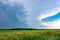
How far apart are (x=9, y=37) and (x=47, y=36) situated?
1.80m

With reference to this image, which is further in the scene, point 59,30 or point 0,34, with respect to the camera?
point 59,30

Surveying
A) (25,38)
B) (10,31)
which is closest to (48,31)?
(25,38)

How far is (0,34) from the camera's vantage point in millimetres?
7574

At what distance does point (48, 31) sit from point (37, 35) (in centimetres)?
65

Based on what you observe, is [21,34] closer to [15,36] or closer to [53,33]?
[15,36]

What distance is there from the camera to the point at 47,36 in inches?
318

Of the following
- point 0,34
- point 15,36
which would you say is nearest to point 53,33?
point 15,36

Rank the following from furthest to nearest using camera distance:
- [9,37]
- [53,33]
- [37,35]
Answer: [53,33]
[37,35]
[9,37]

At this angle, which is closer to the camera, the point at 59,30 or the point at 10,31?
the point at 10,31

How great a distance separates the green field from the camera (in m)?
7.45

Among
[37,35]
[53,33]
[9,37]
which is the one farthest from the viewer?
[53,33]

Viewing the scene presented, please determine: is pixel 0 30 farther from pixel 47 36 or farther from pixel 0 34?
pixel 47 36

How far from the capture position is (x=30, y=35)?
7.81m

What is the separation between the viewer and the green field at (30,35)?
7.45 metres
